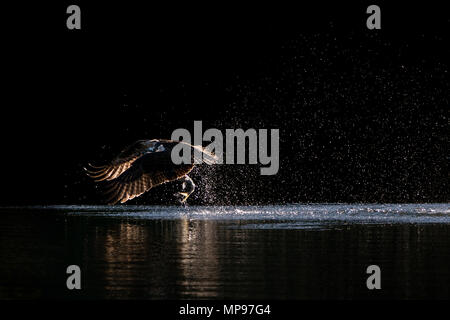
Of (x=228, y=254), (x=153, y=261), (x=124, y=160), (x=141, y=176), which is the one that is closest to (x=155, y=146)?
(x=141, y=176)

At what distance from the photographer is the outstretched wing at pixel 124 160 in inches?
947

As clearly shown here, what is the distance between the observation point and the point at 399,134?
41719 mm

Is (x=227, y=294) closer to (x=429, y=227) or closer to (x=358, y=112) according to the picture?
(x=429, y=227)

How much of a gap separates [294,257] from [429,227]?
6652 mm

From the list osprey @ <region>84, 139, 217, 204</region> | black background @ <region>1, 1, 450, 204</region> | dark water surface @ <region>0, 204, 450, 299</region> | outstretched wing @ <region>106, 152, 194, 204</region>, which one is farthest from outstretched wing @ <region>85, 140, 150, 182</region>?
black background @ <region>1, 1, 450, 204</region>

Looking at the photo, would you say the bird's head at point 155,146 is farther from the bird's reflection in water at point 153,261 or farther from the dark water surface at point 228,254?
the bird's reflection in water at point 153,261

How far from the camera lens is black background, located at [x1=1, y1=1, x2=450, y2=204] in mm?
40281

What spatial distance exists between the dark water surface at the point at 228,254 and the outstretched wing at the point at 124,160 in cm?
121

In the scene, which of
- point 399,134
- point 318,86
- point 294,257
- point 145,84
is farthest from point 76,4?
point 294,257

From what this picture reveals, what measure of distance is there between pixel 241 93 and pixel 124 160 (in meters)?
17.0

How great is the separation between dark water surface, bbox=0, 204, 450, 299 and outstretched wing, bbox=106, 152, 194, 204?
0.77 meters

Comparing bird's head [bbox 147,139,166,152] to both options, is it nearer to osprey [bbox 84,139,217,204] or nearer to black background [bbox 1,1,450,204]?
osprey [bbox 84,139,217,204]

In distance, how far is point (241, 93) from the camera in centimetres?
4072

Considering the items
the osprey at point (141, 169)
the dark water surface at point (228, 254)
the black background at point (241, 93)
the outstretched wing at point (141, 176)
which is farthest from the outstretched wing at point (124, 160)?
the black background at point (241, 93)
